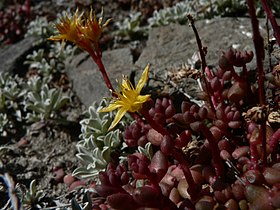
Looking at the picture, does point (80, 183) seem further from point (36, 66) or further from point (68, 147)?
point (36, 66)

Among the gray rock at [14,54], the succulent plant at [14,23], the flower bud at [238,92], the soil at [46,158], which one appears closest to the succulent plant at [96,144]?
the soil at [46,158]

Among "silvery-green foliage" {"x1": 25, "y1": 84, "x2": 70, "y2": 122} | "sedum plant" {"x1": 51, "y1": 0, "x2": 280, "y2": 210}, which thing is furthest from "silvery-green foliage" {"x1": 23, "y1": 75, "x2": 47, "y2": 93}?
"sedum plant" {"x1": 51, "y1": 0, "x2": 280, "y2": 210}

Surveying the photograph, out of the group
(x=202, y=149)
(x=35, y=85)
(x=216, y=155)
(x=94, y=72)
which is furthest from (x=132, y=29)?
(x=216, y=155)

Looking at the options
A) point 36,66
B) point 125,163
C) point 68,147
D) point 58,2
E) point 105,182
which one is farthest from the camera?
A: point 58,2

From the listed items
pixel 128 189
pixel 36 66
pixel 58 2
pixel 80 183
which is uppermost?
pixel 58 2

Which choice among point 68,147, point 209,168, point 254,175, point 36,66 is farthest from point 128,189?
point 36,66

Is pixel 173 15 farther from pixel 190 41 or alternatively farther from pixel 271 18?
pixel 271 18

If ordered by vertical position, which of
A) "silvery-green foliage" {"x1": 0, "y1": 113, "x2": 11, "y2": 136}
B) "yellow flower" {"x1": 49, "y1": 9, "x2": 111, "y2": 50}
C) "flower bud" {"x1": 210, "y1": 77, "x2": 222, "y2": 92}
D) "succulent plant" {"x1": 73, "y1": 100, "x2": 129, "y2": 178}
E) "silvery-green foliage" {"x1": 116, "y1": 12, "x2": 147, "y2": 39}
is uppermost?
"yellow flower" {"x1": 49, "y1": 9, "x2": 111, "y2": 50}

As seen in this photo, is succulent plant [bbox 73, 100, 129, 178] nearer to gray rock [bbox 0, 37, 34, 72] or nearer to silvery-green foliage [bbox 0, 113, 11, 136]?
silvery-green foliage [bbox 0, 113, 11, 136]
